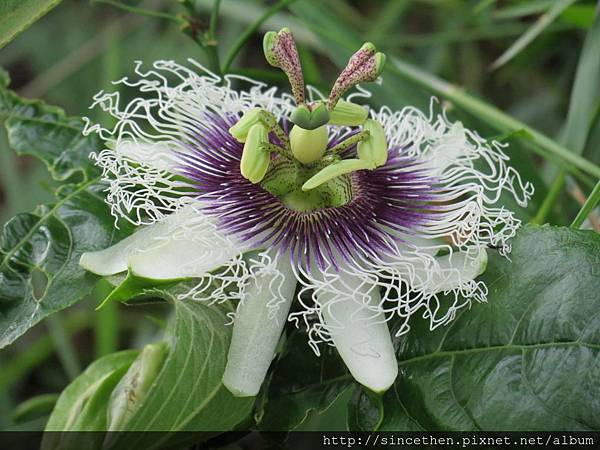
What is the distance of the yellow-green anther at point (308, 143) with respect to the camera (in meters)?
0.91

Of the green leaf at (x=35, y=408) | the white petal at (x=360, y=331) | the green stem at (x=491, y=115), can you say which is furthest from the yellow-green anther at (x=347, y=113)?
the green leaf at (x=35, y=408)

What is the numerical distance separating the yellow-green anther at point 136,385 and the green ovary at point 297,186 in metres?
0.22

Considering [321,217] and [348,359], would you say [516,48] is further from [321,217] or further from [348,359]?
[348,359]

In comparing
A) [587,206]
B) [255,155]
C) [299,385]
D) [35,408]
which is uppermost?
[255,155]

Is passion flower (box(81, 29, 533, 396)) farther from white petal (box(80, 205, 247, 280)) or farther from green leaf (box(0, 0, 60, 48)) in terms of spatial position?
green leaf (box(0, 0, 60, 48))

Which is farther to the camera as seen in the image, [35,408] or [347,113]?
[35,408]

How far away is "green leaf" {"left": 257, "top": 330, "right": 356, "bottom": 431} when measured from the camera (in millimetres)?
875

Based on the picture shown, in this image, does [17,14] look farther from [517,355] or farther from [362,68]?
[517,355]

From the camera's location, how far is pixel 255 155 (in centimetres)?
88

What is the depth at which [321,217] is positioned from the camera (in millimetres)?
940

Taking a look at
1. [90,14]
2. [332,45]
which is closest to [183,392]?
[332,45]

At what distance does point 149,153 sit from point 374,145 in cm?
24

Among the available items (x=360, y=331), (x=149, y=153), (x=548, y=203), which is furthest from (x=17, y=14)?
(x=548, y=203)

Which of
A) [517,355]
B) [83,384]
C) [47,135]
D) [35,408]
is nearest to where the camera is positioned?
[517,355]
